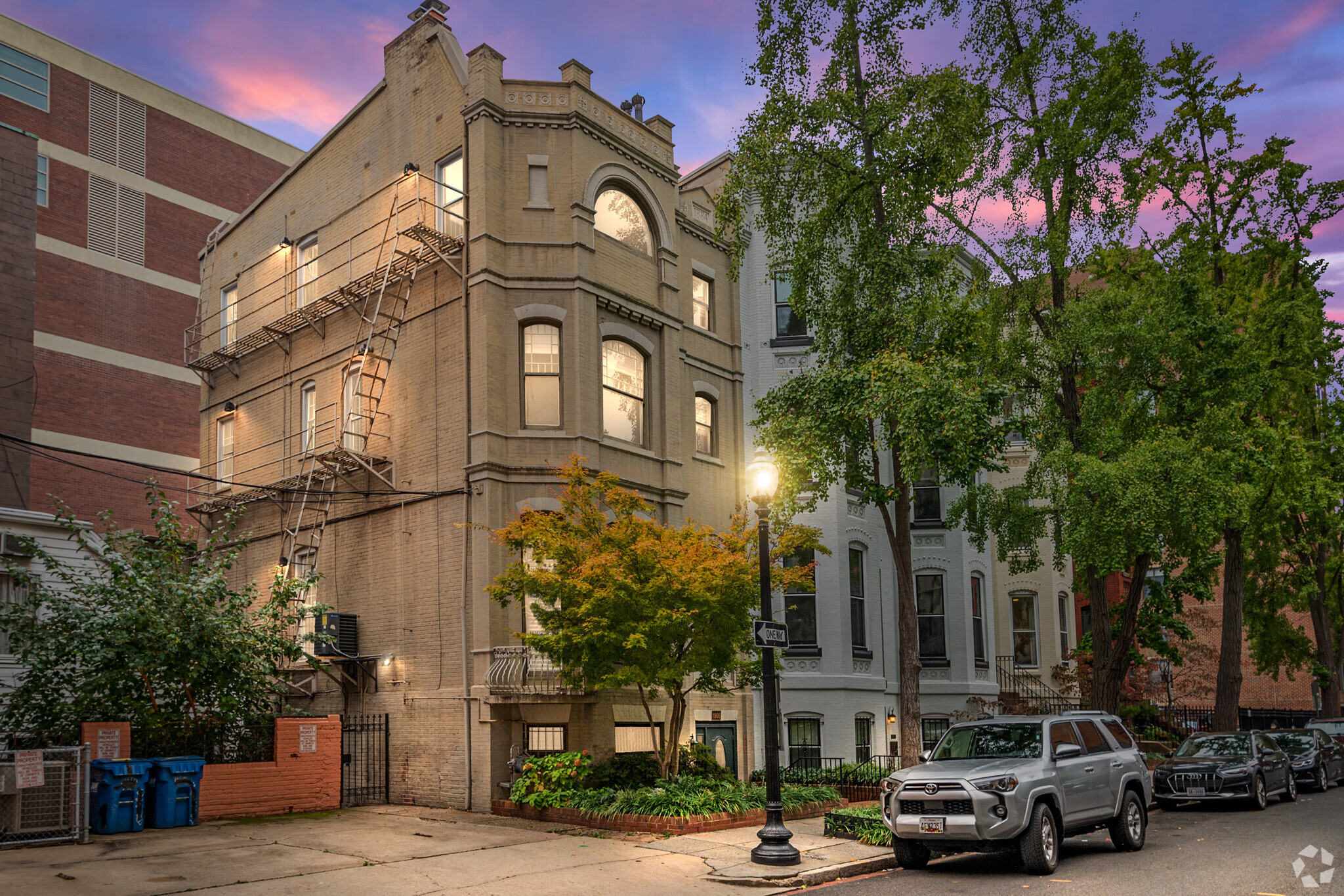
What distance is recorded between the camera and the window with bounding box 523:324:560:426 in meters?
21.3

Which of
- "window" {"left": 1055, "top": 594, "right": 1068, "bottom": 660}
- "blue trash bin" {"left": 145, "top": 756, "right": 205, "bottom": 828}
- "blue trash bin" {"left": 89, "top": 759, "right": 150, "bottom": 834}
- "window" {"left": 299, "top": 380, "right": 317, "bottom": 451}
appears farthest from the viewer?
"window" {"left": 1055, "top": 594, "right": 1068, "bottom": 660}

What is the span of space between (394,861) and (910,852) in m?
6.42

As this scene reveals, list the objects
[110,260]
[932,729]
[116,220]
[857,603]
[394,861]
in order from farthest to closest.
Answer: [116,220] < [110,260] < [932,729] < [857,603] < [394,861]

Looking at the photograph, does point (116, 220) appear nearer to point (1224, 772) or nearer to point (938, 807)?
point (938, 807)

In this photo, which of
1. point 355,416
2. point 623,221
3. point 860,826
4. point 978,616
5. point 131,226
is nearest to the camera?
point 860,826

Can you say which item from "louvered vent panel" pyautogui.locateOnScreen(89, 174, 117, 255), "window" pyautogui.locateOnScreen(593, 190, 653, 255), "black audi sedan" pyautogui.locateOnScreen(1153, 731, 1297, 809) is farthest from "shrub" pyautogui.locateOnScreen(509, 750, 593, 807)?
"louvered vent panel" pyautogui.locateOnScreen(89, 174, 117, 255)

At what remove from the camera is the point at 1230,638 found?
27.1 metres

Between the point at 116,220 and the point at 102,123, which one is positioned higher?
the point at 102,123

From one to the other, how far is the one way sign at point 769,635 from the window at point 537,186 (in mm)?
11236

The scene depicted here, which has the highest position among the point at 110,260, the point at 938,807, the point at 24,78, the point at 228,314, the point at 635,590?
the point at 24,78

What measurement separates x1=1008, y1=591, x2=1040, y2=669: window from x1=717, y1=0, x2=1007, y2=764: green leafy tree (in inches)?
624

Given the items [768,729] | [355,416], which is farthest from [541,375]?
[768,729]

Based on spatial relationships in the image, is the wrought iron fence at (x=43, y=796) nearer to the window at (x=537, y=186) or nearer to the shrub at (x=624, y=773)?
the shrub at (x=624, y=773)

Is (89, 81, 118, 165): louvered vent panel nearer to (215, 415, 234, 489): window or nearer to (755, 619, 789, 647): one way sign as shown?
(215, 415, 234, 489): window
